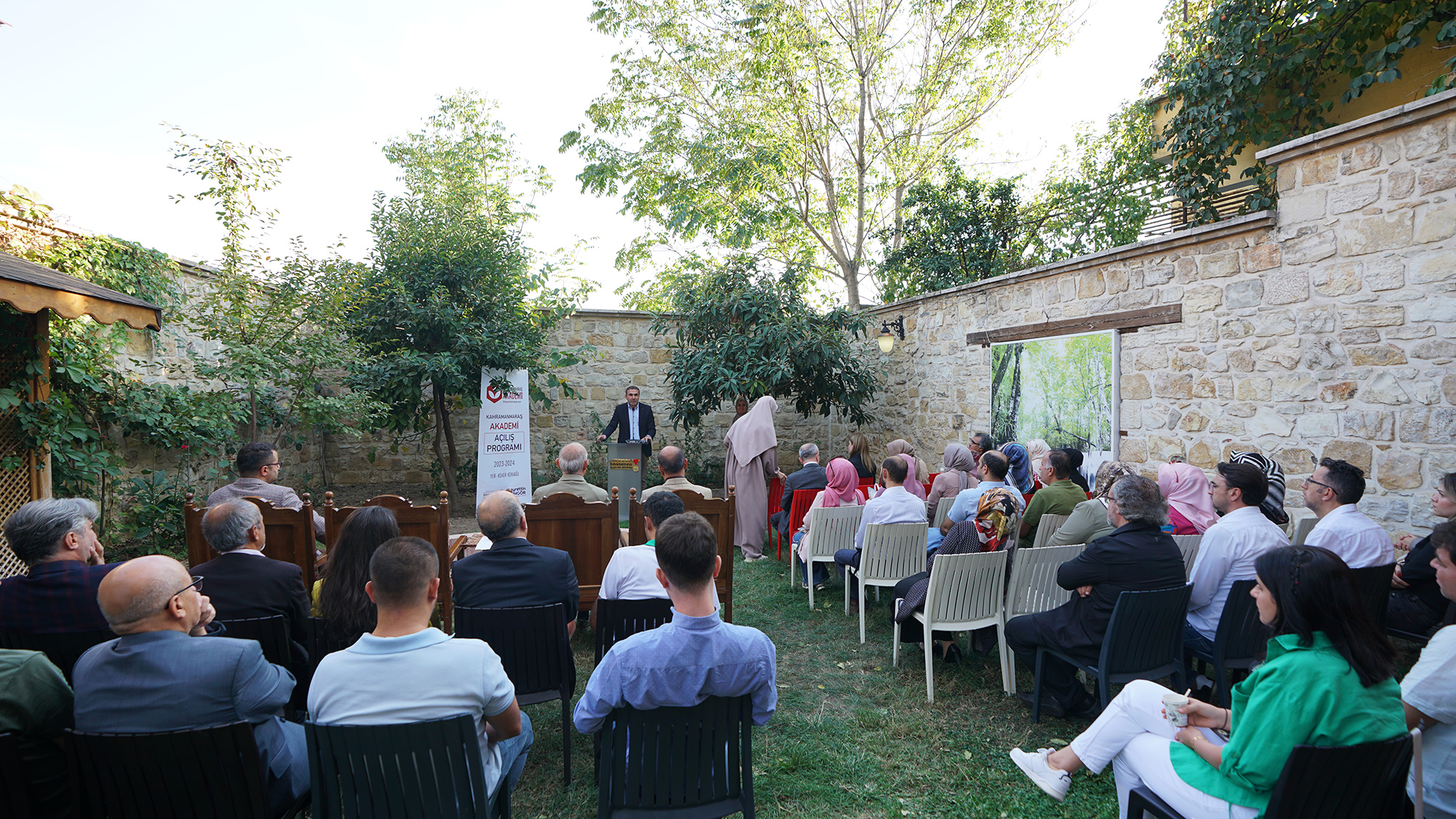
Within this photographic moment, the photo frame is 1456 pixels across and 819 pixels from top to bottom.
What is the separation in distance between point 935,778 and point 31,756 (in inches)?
109

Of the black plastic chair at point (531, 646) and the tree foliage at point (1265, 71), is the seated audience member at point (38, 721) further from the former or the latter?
the tree foliage at point (1265, 71)

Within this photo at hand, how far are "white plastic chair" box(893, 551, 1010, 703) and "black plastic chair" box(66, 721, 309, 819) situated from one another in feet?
8.84

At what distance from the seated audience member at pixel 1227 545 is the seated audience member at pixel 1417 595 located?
717 mm

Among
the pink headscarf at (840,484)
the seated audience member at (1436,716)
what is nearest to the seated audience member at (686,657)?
the seated audience member at (1436,716)

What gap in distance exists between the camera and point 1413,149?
3838 mm

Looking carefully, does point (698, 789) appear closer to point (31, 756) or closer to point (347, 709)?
point (347, 709)

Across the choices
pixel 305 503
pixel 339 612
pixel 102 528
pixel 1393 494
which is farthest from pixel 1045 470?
pixel 102 528

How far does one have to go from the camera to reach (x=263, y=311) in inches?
235

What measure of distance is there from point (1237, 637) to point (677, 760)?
102 inches

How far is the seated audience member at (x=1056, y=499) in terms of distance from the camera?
4031 mm

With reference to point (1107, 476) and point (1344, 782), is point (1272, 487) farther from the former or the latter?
point (1344, 782)

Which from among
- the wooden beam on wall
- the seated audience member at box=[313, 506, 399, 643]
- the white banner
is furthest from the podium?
the seated audience member at box=[313, 506, 399, 643]

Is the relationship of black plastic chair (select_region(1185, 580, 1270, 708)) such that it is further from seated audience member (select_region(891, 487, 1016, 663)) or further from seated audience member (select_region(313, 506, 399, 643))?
seated audience member (select_region(313, 506, 399, 643))

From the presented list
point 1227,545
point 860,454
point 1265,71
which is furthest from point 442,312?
point 1265,71
